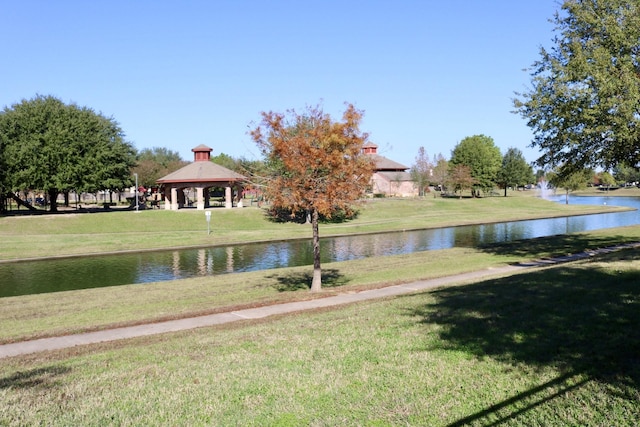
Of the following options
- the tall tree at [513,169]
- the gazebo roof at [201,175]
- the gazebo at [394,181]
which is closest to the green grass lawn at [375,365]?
the gazebo roof at [201,175]

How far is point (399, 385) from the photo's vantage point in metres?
7.26

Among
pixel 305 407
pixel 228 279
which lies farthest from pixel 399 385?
pixel 228 279

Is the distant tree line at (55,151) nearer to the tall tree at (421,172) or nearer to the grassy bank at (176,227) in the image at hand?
the grassy bank at (176,227)

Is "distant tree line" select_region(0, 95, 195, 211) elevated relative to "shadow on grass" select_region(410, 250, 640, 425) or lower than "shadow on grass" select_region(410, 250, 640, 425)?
elevated

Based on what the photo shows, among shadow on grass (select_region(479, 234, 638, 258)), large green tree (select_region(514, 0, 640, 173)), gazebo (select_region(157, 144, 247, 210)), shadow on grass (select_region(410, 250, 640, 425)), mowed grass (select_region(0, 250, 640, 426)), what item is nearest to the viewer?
mowed grass (select_region(0, 250, 640, 426))

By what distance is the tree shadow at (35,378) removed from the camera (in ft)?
26.4

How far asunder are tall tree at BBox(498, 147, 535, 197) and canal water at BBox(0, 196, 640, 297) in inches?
2614

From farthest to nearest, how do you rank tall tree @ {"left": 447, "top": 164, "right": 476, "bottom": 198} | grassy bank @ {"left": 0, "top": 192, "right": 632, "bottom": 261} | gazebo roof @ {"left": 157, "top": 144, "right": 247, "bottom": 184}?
tall tree @ {"left": 447, "top": 164, "right": 476, "bottom": 198} < gazebo roof @ {"left": 157, "top": 144, "right": 247, "bottom": 184} < grassy bank @ {"left": 0, "top": 192, "right": 632, "bottom": 261}

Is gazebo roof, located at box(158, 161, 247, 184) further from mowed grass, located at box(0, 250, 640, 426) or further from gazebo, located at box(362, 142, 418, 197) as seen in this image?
mowed grass, located at box(0, 250, 640, 426)

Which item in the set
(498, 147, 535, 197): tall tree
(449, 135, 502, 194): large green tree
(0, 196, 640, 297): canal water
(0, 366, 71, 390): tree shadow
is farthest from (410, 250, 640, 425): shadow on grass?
(498, 147, 535, 197): tall tree

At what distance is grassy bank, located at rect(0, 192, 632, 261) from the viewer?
40.7 meters

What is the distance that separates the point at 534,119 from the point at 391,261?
10174 mm

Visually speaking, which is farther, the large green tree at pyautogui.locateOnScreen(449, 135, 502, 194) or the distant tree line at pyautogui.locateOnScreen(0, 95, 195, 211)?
the large green tree at pyautogui.locateOnScreen(449, 135, 502, 194)

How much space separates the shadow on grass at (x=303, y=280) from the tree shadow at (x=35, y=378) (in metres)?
12.3
